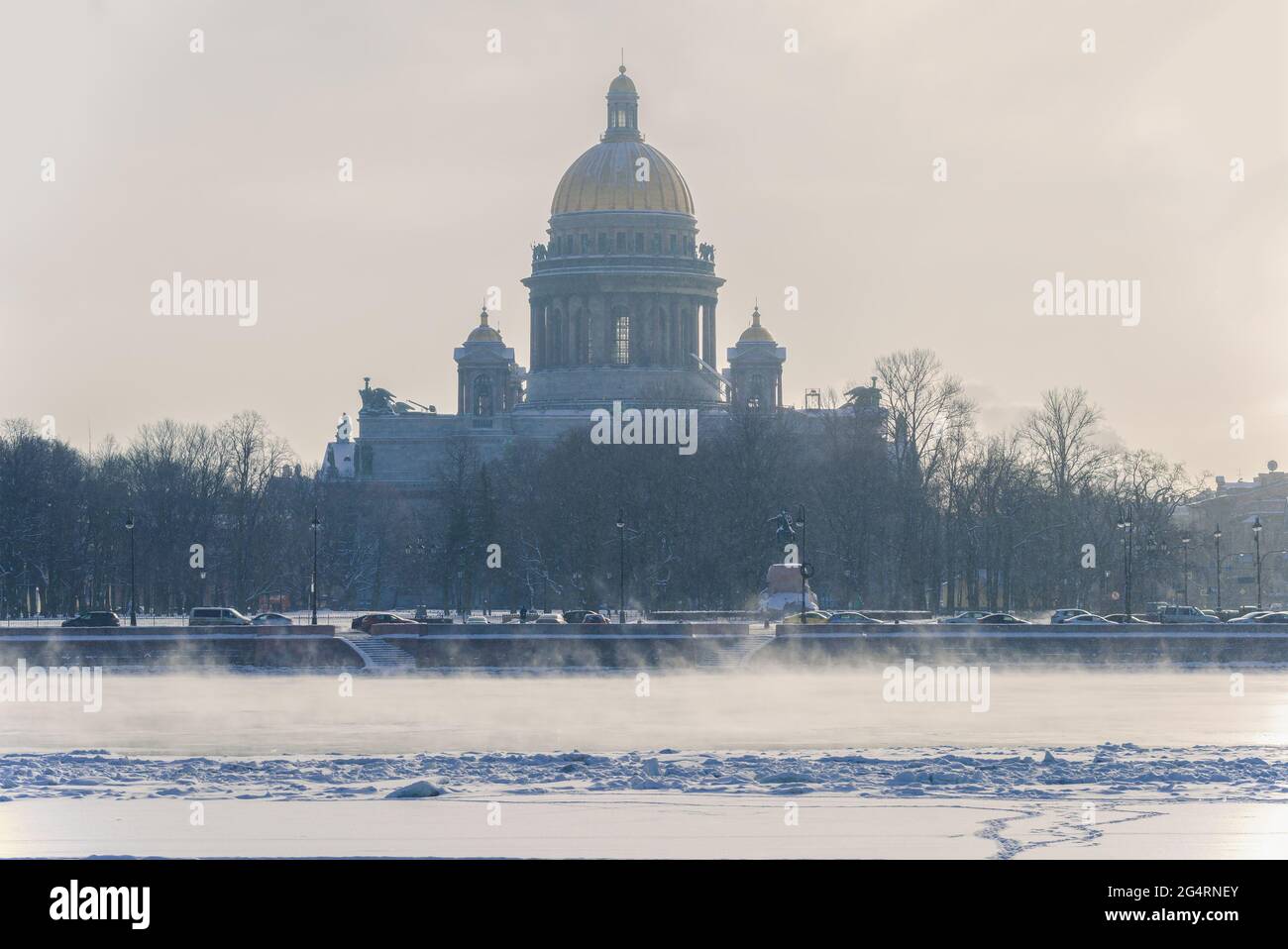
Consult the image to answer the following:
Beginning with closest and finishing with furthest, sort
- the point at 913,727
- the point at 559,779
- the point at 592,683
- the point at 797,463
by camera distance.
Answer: the point at 559,779, the point at 913,727, the point at 592,683, the point at 797,463

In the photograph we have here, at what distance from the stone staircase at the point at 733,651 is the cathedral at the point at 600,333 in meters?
67.6

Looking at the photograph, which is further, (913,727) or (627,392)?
(627,392)

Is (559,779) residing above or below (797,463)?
below

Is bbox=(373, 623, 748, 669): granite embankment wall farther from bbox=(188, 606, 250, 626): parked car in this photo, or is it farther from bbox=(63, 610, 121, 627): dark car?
bbox=(63, 610, 121, 627): dark car

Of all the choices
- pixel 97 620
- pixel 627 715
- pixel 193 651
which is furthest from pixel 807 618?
pixel 627 715

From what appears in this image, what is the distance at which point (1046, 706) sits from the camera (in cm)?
3972

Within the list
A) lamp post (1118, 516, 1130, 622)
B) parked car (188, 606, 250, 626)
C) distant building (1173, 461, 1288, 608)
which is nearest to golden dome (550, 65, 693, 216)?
distant building (1173, 461, 1288, 608)

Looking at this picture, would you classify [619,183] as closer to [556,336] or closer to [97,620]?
[556,336]

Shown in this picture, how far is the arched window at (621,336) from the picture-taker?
124 metres

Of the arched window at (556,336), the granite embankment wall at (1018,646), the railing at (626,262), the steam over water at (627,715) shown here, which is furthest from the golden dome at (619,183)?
the steam over water at (627,715)

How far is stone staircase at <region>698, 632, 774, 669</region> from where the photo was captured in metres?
51.1

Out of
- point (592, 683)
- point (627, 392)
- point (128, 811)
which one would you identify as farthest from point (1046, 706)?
point (627, 392)
